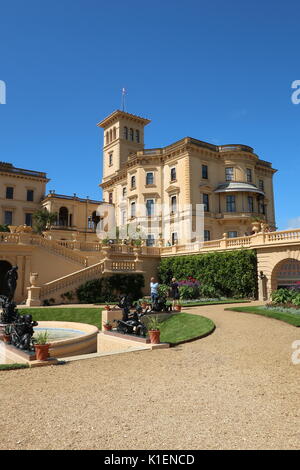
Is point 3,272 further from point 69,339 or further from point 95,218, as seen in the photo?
point 95,218

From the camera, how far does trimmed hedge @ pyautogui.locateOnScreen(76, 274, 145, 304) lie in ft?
90.1

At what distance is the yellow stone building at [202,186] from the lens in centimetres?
4259

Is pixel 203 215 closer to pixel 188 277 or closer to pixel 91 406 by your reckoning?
pixel 188 277

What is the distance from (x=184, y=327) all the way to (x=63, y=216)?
47.5 m

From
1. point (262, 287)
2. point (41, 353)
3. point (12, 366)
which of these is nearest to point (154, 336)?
point (41, 353)

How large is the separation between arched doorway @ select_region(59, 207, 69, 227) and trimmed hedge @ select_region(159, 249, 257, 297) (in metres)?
32.8

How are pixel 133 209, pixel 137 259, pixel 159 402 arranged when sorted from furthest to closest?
pixel 133 209 < pixel 137 259 < pixel 159 402

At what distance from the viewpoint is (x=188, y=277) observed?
29.8 metres

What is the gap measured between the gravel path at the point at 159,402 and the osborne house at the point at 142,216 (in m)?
16.0

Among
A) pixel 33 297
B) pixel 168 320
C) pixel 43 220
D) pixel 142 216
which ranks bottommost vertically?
pixel 168 320

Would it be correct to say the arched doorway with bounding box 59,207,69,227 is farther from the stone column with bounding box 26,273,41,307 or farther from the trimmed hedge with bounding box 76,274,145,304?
the stone column with bounding box 26,273,41,307

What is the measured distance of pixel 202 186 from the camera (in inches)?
1694

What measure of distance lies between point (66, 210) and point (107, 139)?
1434 centimetres
